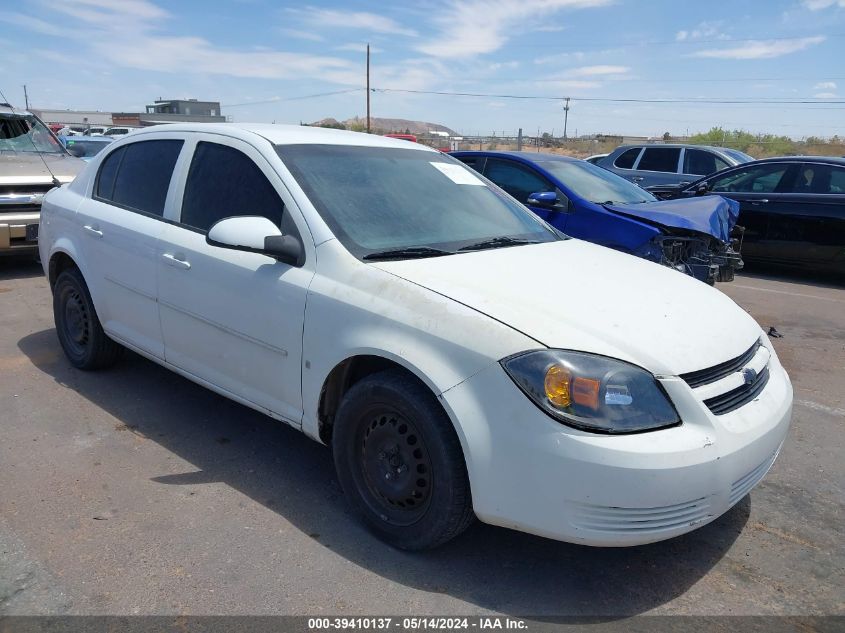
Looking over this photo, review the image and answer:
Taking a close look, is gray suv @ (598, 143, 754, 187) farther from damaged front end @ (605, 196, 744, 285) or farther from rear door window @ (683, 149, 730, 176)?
damaged front end @ (605, 196, 744, 285)

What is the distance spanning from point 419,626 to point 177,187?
2723 mm

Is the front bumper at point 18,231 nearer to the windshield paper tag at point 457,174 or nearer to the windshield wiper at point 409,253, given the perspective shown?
the windshield paper tag at point 457,174

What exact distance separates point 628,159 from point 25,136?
9903mm

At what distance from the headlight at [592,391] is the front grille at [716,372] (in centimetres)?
17

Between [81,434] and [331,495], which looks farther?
[81,434]

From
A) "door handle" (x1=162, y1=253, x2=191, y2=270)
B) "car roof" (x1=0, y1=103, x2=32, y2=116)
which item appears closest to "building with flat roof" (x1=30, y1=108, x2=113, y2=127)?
"car roof" (x1=0, y1=103, x2=32, y2=116)

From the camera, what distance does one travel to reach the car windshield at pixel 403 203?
10.6 feet

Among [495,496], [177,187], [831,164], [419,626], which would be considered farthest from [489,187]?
[831,164]

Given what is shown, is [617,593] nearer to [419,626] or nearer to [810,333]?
[419,626]

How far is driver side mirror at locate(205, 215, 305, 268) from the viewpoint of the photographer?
10.2ft

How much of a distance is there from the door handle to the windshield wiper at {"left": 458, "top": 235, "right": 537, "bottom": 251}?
1.44m

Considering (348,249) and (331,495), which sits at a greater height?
(348,249)

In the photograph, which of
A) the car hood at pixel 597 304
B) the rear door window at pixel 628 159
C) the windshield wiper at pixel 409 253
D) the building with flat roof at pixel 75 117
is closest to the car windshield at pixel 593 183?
the car hood at pixel 597 304

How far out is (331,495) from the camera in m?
3.35
